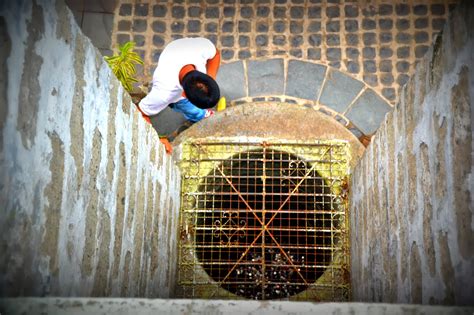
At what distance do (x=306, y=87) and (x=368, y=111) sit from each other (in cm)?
62

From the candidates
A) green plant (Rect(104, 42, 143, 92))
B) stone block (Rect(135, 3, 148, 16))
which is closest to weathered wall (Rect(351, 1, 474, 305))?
green plant (Rect(104, 42, 143, 92))

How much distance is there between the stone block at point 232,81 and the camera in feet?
16.5

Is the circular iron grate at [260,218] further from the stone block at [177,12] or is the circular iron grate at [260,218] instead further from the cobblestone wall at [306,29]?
the stone block at [177,12]

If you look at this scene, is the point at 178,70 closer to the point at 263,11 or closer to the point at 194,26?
the point at 194,26

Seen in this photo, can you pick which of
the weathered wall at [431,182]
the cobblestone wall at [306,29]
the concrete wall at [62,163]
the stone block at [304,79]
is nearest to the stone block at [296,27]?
the cobblestone wall at [306,29]

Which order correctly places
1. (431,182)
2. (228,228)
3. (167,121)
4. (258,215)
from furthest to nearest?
(258,215) → (167,121) → (228,228) → (431,182)

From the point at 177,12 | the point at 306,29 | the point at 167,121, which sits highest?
the point at 177,12

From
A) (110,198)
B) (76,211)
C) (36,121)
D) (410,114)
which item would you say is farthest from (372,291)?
(36,121)

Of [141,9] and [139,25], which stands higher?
[141,9]

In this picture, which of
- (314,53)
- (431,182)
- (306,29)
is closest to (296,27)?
(306,29)

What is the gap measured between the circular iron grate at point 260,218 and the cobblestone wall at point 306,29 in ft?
3.63

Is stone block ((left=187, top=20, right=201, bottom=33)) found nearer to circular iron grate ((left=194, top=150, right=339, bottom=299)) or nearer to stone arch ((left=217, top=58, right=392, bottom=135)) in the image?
stone arch ((left=217, top=58, right=392, bottom=135))

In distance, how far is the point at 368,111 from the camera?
4.98 metres

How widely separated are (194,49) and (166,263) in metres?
1.75
